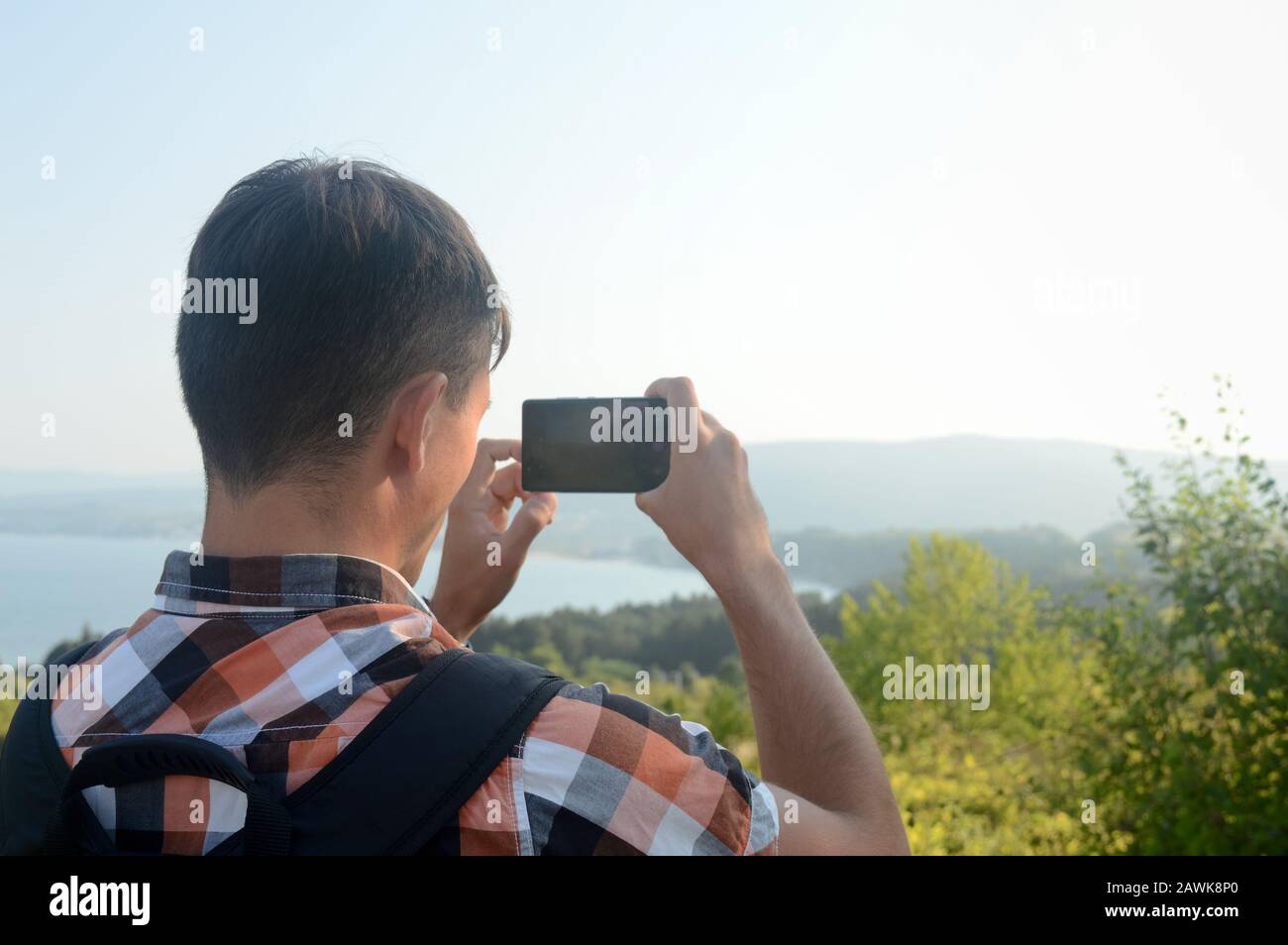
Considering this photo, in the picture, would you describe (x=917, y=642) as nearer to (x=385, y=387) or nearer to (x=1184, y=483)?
(x=1184, y=483)

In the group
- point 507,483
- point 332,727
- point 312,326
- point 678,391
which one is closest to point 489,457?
point 507,483

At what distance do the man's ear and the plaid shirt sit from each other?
17 cm

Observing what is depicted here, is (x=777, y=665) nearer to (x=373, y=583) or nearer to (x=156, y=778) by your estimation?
(x=373, y=583)

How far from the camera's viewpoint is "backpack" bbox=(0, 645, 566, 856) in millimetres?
896

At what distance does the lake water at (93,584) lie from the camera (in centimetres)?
459

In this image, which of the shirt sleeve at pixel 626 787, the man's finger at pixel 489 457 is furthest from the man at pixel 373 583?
the man's finger at pixel 489 457

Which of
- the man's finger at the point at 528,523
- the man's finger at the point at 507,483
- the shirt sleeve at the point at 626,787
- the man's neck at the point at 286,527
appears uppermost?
the man's finger at the point at 507,483

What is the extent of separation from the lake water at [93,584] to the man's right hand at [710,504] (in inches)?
101

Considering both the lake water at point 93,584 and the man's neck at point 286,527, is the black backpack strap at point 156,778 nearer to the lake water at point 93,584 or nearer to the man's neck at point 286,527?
the man's neck at point 286,527

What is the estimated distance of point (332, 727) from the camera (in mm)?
940

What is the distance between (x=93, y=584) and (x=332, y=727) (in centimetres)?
446

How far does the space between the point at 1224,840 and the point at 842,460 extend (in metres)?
7.46

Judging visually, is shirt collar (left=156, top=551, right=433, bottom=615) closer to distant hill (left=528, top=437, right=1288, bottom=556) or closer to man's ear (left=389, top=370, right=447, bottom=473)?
man's ear (left=389, top=370, right=447, bottom=473)

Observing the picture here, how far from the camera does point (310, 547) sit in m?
1.10
